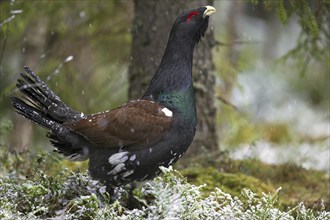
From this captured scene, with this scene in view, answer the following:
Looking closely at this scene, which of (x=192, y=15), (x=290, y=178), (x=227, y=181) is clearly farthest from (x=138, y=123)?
(x=290, y=178)

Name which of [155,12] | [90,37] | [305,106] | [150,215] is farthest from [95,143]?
[305,106]

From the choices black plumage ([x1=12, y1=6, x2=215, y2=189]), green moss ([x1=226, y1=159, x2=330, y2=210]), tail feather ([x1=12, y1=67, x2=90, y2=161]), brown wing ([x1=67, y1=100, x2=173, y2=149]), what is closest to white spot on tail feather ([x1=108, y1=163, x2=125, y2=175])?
black plumage ([x1=12, y1=6, x2=215, y2=189])

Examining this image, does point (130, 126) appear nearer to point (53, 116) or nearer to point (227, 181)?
point (53, 116)

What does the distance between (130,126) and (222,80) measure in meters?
8.05

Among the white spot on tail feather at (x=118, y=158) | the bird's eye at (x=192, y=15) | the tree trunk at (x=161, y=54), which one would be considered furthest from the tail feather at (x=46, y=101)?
the tree trunk at (x=161, y=54)

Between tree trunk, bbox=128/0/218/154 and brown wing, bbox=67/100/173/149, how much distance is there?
2.63 meters

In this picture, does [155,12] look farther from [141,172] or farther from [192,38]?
[141,172]

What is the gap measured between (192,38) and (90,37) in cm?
519

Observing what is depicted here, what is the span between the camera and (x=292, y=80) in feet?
67.9

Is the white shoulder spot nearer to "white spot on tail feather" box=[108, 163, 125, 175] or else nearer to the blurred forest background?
"white spot on tail feather" box=[108, 163, 125, 175]

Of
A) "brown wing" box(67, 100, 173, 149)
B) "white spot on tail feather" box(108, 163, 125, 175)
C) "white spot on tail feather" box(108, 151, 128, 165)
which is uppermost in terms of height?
"brown wing" box(67, 100, 173, 149)

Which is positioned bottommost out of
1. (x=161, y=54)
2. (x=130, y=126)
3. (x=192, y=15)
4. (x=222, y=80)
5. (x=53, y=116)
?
(x=130, y=126)

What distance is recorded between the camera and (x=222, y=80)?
13.3 m

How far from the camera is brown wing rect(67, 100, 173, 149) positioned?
538 centimetres
